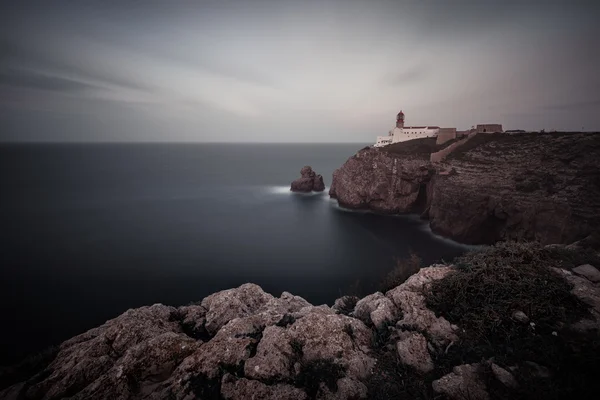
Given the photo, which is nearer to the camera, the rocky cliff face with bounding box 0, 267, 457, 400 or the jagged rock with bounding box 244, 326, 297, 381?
the rocky cliff face with bounding box 0, 267, 457, 400

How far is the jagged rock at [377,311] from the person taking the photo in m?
7.06

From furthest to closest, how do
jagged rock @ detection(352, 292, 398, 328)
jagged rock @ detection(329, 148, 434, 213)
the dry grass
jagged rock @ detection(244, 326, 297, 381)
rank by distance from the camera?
jagged rock @ detection(329, 148, 434, 213)
jagged rock @ detection(352, 292, 398, 328)
jagged rock @ detection(244, 326, 297, 381)
the dry grass

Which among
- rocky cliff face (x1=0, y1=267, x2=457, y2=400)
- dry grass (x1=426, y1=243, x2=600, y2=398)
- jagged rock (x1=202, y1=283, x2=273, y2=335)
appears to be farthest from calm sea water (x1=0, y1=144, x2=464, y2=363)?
dry grass (x1=426, y1=243, x2=600, y2=398)

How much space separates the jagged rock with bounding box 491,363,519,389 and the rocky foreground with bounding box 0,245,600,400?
2cm

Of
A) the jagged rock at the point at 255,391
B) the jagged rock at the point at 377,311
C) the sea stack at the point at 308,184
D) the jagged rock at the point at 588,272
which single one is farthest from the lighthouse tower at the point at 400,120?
the jagged rock at the point at 255,391

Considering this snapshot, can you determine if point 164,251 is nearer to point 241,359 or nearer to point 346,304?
point 346,304

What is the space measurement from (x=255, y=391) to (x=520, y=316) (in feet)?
21.4

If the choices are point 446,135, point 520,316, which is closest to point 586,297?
point 520,316

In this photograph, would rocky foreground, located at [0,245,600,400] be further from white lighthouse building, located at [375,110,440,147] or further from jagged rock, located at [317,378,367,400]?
white lighthouse building, located at [375,110,440,147]

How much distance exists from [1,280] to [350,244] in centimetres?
3303

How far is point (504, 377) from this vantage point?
4.62 metres

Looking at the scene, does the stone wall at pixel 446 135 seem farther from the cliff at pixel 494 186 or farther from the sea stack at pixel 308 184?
the sea stack at pixel 308 184

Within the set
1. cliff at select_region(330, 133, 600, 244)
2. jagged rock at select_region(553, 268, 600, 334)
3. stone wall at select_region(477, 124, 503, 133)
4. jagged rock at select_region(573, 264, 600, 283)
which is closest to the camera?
jagged rock at select_region(553, 268, 600, 334)

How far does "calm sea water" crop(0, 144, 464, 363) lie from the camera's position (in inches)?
705
